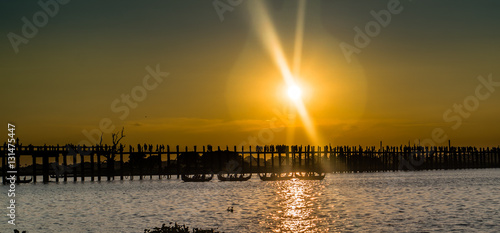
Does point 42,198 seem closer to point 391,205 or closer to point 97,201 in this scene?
point 97,201

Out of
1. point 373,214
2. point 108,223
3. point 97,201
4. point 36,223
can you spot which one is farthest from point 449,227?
point 97,201

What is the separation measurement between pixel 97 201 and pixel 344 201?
25.7 metres

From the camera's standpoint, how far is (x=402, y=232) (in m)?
41.7

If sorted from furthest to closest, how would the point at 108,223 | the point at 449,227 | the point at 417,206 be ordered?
the point at 417,206 → the point at 108,223 → the point at 449,227

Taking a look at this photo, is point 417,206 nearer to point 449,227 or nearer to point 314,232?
point 449,227

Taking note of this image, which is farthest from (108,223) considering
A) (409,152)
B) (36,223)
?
(409,152)

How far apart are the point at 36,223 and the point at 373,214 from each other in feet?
85.0

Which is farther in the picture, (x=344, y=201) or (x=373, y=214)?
(x=344, y=201)

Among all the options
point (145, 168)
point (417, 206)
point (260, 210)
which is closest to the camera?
point (260, 210)

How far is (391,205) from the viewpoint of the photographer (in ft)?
204

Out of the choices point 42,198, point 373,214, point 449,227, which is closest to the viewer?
point 449,227

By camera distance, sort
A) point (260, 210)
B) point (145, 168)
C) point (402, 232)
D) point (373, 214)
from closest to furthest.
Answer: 1. point (402, 232)
2. point (373, 214)
3. point (260, 210)
4. point (145, 168)

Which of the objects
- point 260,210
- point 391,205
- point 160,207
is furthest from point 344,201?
point 160,207

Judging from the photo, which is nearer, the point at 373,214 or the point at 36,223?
the point at 36,223
